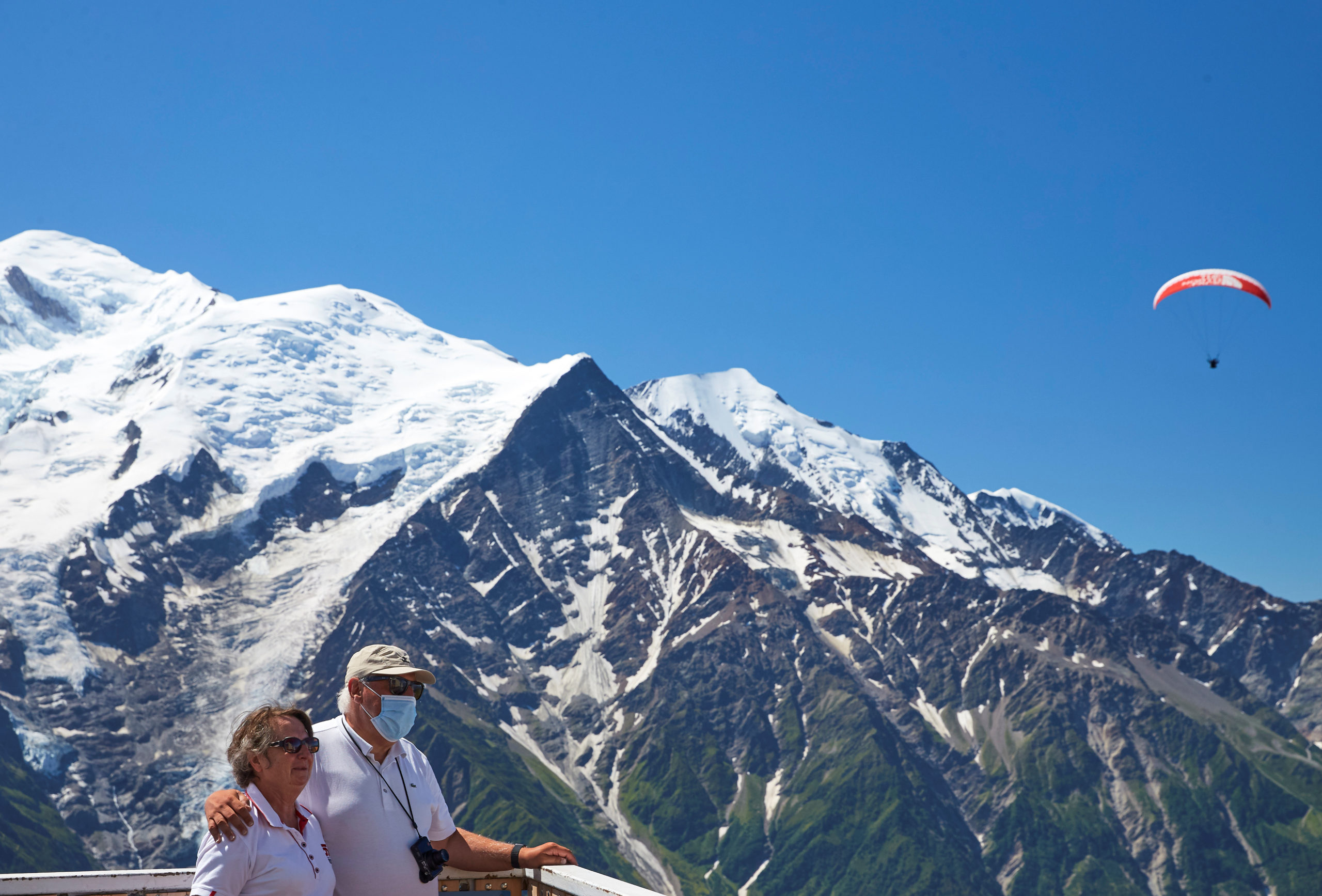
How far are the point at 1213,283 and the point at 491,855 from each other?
108 m

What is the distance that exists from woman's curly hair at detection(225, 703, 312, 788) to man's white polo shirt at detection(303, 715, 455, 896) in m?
1.01

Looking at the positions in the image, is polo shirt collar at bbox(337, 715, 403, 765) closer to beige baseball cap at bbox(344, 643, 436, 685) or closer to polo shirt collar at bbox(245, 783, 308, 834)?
beige baseball cap at bbox(344, 643, 436, 685)

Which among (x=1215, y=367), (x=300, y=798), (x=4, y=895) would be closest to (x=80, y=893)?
(x=4, y=895)

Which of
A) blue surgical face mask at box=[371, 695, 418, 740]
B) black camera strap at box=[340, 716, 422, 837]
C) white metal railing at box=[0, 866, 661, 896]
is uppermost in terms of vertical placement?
blue surgical face mask at box=[371, 695, 418, 740]

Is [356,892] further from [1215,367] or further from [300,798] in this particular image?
[1215,367]

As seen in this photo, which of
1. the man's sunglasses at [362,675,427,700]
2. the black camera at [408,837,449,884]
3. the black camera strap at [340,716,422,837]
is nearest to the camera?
the black camera at [408,837,449,884]

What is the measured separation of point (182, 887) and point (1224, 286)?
107 meters

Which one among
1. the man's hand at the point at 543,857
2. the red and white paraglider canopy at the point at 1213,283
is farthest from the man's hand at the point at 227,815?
the red and white paraglider canopy at the point at 1213,283

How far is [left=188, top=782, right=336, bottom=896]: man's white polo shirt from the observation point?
9.73 metres

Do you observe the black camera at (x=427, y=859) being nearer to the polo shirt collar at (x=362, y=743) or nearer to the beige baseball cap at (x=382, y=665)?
the polo shirt collar at (x=362, y=743)

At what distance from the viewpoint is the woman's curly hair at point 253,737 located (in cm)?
1027

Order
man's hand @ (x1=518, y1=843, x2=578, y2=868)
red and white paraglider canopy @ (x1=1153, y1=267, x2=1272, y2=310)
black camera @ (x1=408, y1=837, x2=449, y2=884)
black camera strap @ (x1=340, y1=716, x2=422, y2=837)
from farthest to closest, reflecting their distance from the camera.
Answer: red and white paraglider canopy @ (x1=1153, y1=267, x2=1272, y2=310)
man's hand @ (x1=518, y1=843, x2=578, y2=868)
black camera strap @ (x1=340, y1=716, x2=422, y2=837)
black camera @ (x1=408, y1=837, x2=449, y2=884)

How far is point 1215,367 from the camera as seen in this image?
113500 mm

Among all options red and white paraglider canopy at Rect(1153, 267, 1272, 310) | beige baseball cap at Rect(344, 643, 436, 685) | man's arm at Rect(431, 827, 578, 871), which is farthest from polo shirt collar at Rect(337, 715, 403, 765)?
red and white paraglider canopy at Rect(1153, 267, 1272, 310)
